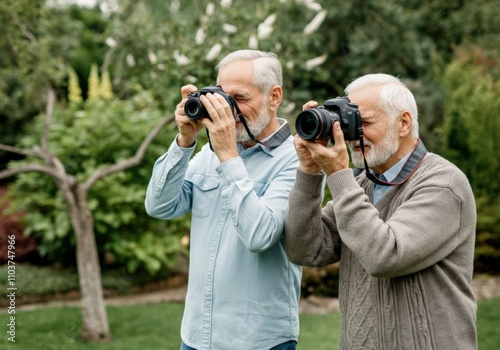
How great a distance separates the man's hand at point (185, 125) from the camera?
2.04 meters

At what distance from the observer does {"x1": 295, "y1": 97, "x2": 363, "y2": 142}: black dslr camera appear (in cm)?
171

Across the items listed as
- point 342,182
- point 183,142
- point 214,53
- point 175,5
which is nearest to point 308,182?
point 342,182

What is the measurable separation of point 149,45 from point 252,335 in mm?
6430

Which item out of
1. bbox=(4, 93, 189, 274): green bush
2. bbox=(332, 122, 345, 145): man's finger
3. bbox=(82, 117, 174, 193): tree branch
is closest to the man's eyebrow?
bbox=(332, 122, 345, 145): man's finger

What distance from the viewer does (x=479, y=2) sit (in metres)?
9.56

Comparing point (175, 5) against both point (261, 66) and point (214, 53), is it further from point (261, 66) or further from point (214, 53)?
point (261, 66)

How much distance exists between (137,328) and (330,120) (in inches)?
167

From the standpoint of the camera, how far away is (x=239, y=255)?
6.56 feet

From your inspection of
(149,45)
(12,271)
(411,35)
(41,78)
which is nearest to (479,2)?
(411,35)

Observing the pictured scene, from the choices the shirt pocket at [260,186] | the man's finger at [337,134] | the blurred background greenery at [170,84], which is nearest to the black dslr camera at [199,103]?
the shirt pocket at [260,186]

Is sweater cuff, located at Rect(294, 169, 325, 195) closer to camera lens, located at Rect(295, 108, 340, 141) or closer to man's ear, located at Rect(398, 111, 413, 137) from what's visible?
camera lens, located at Rect(295, 108, 340, 141)

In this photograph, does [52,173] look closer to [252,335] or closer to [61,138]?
[61,138]

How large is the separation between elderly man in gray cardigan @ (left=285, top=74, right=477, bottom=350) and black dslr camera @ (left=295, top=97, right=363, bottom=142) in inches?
1.1

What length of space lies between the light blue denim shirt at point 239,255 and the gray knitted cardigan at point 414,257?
0.91ft
